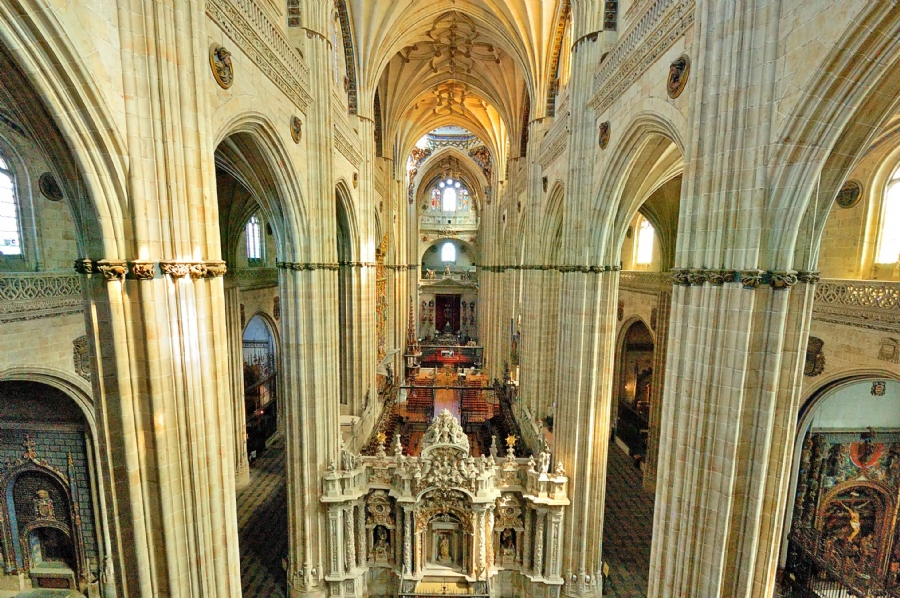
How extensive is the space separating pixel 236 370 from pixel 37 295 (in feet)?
21.6

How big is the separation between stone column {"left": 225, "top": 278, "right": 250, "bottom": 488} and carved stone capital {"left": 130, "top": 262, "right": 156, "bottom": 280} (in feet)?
32.2

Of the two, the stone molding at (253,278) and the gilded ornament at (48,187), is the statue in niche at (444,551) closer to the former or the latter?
the stone molding at (253,278)

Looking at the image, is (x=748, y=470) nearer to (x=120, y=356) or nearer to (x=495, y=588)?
(x=120, y=356)

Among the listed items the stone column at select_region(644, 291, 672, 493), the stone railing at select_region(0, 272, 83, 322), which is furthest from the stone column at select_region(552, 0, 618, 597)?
the stone railing at select_region(0, 272, 83, 322)

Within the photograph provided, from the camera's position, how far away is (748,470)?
446 centimetres

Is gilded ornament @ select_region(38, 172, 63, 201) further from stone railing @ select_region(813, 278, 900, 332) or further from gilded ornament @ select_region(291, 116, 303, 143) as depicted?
stone railing @ select_region(813, 278, 900, 332)

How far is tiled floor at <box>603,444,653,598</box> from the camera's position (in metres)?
9.59

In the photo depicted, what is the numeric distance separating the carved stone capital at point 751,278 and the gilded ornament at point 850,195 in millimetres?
7242

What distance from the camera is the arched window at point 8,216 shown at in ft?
24.4

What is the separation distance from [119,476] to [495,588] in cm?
927

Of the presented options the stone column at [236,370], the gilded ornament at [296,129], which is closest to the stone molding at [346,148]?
the gilded ornament at [296,129]

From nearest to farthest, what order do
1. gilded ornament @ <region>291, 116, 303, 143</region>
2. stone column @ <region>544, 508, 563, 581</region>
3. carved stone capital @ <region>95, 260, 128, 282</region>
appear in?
1. carved stone capital @ <region>95, 260, 128, 282</region>
2. gilded ornament @ <region>291, 116, 303, 143</region>
3. stone column @ <region>544, 508, 563, 581</region>

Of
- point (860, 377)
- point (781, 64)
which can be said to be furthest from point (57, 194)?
point (860, 377)

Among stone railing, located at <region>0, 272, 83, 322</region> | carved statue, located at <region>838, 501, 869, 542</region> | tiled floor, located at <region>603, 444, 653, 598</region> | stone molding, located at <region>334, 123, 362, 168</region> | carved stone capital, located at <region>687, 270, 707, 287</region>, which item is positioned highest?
stone molding, located at <region>334, 123, 362, 168</region>
